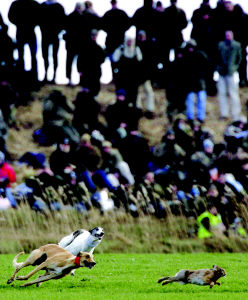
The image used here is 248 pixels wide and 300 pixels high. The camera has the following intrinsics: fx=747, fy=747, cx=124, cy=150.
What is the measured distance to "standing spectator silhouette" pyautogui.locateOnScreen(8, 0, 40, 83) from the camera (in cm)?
1875

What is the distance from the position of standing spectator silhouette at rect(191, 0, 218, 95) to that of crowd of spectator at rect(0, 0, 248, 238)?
0.08 feet

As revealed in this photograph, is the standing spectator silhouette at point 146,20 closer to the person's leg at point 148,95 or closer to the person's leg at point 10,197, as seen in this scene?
the person's leg at point 148,95

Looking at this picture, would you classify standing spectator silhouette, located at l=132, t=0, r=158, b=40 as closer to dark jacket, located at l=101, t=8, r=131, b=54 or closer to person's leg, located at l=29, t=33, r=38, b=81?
dark jacket, located at l=101, t=8, r=131, b=54

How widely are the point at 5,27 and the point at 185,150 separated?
606 centimetres

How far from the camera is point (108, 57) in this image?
62.0 ft

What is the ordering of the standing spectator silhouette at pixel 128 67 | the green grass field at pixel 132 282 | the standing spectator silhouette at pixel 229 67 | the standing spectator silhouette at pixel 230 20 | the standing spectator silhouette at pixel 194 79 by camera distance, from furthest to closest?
the standing spectator silhouette at pixel 229 67 < the standing spectator silhouette at pixel 230 20 < the standing spectator silhouette at pixel 128 67 < the standing spectator silhouette at pixel 194 79 < the green grass field at pixel 132 282

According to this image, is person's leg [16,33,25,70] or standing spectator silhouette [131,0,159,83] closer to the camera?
standing spectator silhouette [131,0,159,83]

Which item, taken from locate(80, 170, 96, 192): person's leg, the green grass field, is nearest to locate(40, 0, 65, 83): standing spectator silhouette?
locate(80, 170, 96, 192): person's leg

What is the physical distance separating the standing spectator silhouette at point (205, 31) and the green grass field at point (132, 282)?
742cm

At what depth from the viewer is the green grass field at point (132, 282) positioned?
26.2ft

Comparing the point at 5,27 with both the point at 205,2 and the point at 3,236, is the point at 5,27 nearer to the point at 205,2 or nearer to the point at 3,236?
the point at 205,2

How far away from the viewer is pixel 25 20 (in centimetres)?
1900

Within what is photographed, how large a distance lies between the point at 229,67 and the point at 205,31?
43.4 inches

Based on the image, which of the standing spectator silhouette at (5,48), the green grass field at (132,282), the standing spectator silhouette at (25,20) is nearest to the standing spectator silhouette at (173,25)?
the standing spectator silhouette at (25,20)
